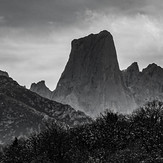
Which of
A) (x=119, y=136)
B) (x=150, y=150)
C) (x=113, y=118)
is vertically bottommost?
(x=150, y=150)

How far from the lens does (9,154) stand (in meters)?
84.0

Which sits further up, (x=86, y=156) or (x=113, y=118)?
(x=113, y=118)

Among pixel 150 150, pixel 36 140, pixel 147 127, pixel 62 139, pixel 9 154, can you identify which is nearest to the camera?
pixel 150 150

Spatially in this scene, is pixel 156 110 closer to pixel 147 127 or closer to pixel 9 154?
pixel 147 127

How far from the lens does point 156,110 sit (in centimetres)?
7256

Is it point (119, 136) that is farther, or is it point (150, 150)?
point (119, 136)

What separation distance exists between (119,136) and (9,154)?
3079 cm

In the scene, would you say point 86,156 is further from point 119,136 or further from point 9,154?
point 9,154

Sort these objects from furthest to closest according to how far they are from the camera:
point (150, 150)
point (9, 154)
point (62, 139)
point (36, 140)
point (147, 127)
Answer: point (36, 140) < point (9, 154) < point (62, 139) < point (147, 127) < point (150, 150)

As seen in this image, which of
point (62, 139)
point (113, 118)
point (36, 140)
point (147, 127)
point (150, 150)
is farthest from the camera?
point (36, 140)

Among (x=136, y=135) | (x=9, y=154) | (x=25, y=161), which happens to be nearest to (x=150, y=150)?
(x=136, y=135)

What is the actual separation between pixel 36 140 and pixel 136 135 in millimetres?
33437

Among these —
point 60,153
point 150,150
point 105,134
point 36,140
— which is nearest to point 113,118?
point 105,134

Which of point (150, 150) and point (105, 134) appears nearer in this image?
point (150, 150)
